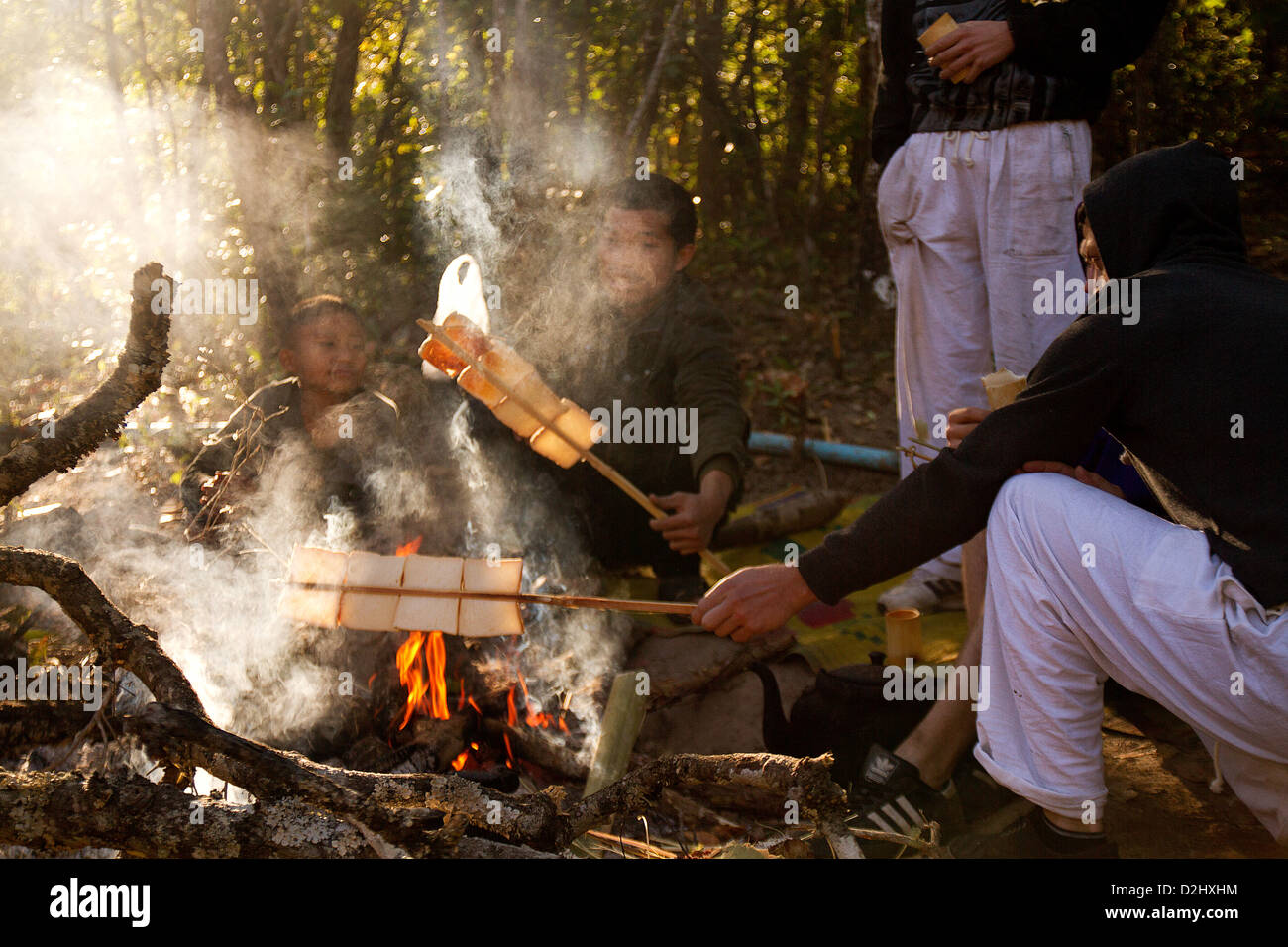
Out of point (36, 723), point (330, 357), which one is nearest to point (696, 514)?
point (330, 357)

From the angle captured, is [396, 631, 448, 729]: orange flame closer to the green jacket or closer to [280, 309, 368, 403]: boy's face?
the green jacket

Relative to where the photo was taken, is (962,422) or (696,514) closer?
(962,422)

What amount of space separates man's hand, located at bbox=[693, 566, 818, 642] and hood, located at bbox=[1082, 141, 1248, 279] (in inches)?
54.8

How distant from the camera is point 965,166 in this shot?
451 cm

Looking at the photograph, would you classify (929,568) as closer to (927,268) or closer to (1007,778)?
(927,268)

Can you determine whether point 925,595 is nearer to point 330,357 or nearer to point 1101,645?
point 1101,645

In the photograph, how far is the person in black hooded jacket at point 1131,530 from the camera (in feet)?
8.20

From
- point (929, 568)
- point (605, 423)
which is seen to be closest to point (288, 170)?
point (605, 423)

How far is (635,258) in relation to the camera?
4.95 m

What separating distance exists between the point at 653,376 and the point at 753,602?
2.23 meters

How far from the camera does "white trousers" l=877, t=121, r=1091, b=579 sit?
172 inches

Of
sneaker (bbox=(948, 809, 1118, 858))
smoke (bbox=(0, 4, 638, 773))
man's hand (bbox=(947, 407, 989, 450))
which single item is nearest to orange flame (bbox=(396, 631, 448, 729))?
smoke (bbox=(0, 4, 638, 773))

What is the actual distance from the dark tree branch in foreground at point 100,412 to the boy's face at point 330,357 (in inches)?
68.1
